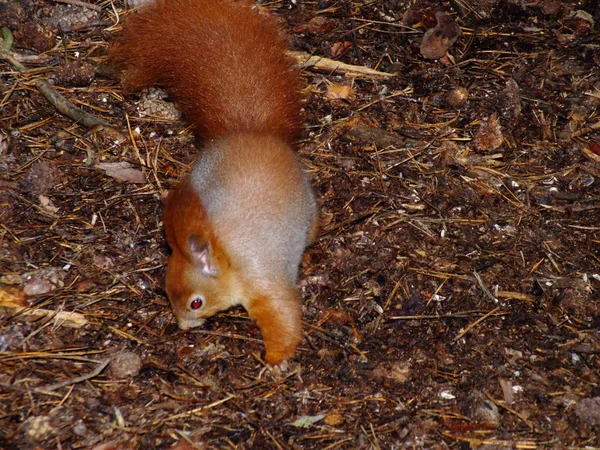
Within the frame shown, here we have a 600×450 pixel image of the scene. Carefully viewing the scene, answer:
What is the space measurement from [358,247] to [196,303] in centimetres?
85

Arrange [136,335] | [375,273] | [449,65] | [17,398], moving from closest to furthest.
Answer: [17,398]
[136,335]
[375,273]
[449,65]

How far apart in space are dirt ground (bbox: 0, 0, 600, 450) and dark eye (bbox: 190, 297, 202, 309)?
178 millimetres

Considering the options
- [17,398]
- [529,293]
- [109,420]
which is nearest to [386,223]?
[529,293]

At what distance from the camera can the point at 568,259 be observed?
3.42m

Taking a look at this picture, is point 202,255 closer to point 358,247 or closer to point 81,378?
point 81,378

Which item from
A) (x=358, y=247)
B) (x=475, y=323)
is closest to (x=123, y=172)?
(x=358, y=247)

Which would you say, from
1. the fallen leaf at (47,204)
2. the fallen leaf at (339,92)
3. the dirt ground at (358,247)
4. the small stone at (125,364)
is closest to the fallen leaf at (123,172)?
the dirt ground at (358,247)

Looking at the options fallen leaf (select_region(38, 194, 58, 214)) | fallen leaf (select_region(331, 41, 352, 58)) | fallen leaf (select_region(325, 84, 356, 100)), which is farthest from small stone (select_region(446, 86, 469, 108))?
fallen leaf (select_region(38, 194, 58, 214))

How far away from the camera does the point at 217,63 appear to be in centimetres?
362

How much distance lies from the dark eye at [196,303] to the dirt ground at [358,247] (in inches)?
7.0

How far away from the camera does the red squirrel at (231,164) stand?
300 cm

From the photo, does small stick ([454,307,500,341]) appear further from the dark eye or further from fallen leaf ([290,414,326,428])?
the dark eye

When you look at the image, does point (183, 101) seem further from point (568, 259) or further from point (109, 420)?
point (568, 259)

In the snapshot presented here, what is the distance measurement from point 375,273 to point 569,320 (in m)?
0.87
